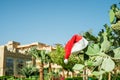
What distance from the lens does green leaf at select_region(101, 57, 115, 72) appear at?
90.2 inches

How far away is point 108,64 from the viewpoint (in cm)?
231

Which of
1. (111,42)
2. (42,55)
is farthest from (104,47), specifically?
(42,55)

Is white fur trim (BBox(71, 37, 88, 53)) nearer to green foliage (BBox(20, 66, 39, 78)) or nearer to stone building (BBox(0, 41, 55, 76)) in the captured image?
green foliage (BBox(20, 66, 39, 78))

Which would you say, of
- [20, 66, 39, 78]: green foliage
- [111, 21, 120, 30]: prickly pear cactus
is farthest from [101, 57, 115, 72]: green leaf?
[20, 66, 39, 78]: green foliage

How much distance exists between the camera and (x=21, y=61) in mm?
58812

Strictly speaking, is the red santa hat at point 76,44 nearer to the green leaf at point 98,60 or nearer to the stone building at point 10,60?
the green leaf at point 98,60

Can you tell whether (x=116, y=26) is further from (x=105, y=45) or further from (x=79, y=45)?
(x=79, y=45)

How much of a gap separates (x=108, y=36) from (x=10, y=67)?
53467 millimetres

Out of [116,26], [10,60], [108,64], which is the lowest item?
[108,64]

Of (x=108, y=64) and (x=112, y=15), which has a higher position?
(x=112, y=15)

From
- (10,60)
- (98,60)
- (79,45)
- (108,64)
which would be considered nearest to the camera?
(108,64)

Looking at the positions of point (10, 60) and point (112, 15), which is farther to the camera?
point (10, 60)

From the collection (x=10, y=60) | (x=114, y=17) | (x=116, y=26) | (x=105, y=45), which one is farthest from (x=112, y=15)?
(x=10, y=60)

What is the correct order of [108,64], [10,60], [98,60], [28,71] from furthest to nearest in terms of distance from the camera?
1. [10,60]
2. [28,71]
3. [98,60]
4. [108,64]
